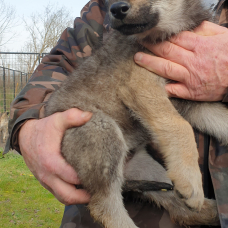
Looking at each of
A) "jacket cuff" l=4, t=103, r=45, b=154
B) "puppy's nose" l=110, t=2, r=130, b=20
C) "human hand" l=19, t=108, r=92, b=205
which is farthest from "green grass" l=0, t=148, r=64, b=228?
"puppy's nose" l=110, t=2, r=130, b=20

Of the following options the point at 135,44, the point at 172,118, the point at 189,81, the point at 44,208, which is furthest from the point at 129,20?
the point at 44,208

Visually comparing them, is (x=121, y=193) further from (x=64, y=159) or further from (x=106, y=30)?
(x=106, y=30)

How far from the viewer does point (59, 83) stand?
2.88 meters

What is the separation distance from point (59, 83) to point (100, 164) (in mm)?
1077

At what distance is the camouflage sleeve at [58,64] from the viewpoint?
2.65 m

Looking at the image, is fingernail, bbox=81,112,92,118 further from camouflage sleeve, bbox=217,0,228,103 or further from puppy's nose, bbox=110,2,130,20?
camouflage sleeve, bbox=217,0,228,103

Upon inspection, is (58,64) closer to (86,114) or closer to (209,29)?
(86,114)

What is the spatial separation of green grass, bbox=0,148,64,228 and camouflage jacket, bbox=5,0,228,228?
4.46 m

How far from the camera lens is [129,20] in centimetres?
218

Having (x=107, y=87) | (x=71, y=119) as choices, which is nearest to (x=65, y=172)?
(x=71, y=119)

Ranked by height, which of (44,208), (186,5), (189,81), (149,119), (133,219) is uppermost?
(186,5)

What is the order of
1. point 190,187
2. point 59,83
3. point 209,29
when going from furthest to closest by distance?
point 59,83
point 209,29
point 190,187

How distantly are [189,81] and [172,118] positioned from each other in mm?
330

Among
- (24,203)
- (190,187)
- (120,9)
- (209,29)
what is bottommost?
(24,203)
